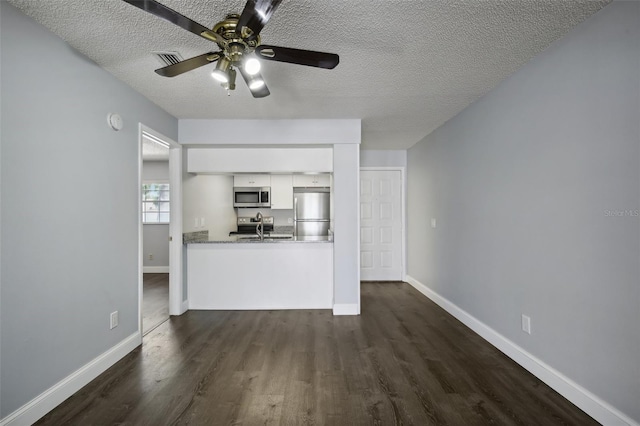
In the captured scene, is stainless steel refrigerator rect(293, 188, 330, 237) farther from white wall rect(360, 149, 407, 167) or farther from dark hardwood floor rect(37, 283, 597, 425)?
dark hardwood floor rect(37, 283, 597, 425)

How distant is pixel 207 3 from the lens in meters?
1.65

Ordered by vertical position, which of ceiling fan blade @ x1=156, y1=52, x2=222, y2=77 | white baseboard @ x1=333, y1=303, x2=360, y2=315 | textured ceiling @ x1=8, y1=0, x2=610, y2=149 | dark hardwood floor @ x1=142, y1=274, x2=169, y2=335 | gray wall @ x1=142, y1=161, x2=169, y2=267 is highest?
textured ceiling @ x1=8, y1=0, x2=610, y2=149

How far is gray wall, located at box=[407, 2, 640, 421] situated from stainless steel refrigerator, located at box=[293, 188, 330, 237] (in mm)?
2507

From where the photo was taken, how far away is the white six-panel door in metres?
5.31

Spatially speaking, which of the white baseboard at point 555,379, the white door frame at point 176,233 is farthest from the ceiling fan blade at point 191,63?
the white baseboard at point 555,379

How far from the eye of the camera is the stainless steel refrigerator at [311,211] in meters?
5.17

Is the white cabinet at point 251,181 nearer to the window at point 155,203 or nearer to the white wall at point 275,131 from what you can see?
the white wall at point 275,131

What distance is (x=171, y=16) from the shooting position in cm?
134

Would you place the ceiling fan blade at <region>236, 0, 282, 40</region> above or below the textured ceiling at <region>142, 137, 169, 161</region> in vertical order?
below

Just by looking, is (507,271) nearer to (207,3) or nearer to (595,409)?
(595,409)

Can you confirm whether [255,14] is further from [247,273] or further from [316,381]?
[247,273]

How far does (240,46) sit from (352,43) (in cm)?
83

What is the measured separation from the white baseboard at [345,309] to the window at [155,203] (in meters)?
4.38

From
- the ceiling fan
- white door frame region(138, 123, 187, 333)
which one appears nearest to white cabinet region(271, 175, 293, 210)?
white door frame region(138, 123, 187, 333)
